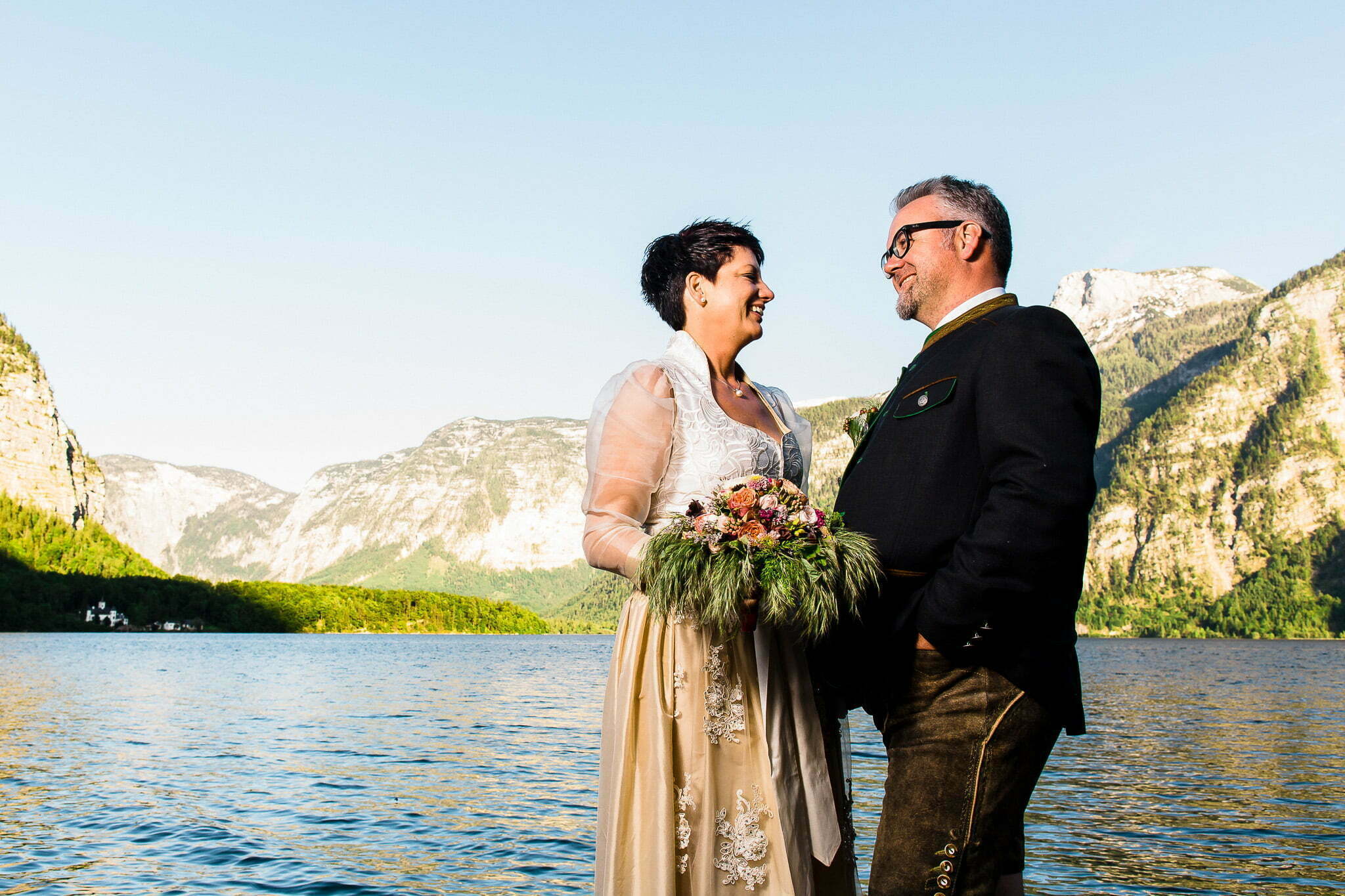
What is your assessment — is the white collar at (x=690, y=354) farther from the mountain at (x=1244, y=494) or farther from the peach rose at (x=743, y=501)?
the mountain at (x=1244, y=494)

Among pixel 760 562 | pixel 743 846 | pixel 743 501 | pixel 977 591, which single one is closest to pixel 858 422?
pixel 743 501

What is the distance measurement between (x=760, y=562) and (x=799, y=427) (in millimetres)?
1401

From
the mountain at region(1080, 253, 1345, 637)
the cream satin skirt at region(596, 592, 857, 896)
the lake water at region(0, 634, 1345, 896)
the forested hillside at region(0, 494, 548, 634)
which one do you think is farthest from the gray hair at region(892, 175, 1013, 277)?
the mountain at region(1080, 253, 1345, 637)

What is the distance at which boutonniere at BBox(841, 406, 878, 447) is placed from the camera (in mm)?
4285

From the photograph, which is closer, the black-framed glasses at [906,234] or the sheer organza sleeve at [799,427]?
the black-framed glasses at [906,234]

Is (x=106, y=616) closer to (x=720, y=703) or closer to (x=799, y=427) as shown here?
(x=799, y=427)

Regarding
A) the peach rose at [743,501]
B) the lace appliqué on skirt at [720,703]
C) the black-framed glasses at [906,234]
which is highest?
the black-framed glasses at [906,234]

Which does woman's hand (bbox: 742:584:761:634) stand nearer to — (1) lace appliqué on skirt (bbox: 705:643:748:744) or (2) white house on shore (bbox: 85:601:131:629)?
(1) lace appliqué on skirt (bbox: 705:643:748:744)

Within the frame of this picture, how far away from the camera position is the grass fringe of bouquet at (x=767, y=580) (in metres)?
3.27

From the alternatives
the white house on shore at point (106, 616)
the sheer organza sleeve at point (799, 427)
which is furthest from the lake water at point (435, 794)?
the white house on shore at point (106, 616)

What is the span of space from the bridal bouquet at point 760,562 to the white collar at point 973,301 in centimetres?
78

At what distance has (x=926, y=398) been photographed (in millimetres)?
3480

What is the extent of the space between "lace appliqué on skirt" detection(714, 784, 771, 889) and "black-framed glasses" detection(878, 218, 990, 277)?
1.97 metres

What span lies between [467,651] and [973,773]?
9320 cm
